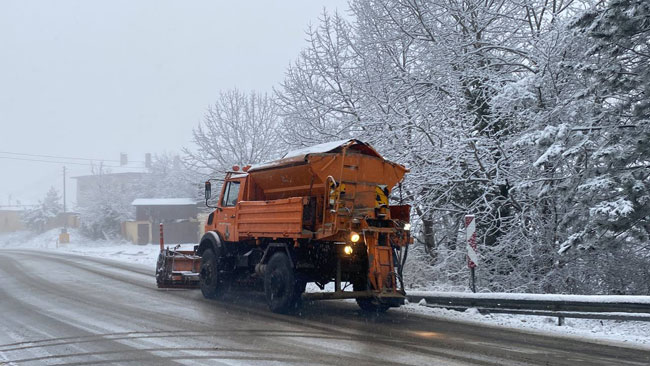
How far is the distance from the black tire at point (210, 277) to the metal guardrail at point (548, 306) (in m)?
4.14

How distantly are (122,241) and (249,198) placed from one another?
48.0 meters

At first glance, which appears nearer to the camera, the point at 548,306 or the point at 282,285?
the point at 548,306

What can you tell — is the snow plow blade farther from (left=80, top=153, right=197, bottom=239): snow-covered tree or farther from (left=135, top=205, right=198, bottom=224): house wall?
(left=135, top=205, right=198, bottom=224): house wall

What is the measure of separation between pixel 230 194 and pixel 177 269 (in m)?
2.94

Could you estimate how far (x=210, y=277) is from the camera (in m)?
12.8

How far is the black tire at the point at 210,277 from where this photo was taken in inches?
496

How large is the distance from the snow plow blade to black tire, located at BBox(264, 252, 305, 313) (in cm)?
404

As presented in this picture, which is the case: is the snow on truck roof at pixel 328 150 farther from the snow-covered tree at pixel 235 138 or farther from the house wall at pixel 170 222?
the house wall at pixel 170 222

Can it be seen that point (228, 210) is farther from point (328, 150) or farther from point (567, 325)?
point (567, 325)

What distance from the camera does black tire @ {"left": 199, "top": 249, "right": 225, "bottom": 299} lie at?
12.6 m

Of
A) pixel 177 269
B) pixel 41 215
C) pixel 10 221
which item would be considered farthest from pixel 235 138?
pixel 10 221

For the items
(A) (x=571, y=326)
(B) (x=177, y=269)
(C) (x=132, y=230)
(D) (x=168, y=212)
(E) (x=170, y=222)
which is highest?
(D) (x=168, y=212)

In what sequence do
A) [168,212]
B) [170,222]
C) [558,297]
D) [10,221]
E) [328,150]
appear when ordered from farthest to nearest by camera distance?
[10,221] < [168,212] < [170,222] < [328,150] < [558,297]

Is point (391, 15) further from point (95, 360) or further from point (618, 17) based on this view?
point (95, 360)
